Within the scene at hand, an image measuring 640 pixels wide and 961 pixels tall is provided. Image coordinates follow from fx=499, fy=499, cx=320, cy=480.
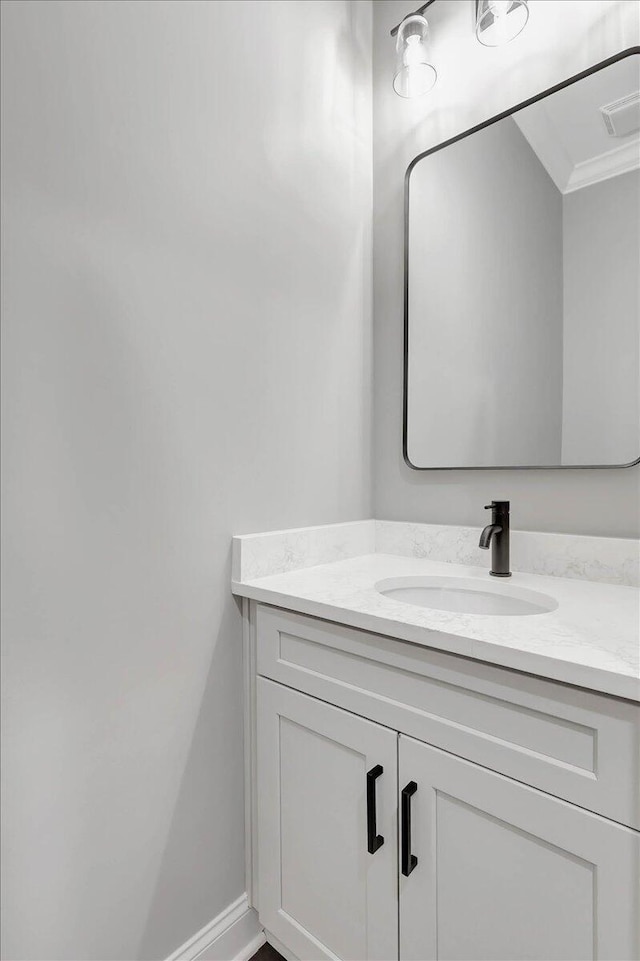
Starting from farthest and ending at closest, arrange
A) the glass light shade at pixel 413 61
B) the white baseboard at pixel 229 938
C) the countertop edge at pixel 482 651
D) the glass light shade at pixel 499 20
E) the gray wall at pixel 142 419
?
the glass light shade at pixel 413 61 < the glass light shade at pixel 499 20 < the white baseboard at pixel 229 938 < the gray wall at pixel 142 419 < the countertop edge at pixel 482 651

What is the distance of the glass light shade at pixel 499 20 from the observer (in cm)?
118

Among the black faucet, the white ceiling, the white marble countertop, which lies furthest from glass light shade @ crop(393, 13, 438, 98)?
the white marble countertop

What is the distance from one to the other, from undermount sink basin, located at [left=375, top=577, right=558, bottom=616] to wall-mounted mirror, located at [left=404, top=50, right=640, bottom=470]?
0.33 metres

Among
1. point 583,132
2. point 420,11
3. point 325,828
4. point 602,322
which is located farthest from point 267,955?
point 420,11

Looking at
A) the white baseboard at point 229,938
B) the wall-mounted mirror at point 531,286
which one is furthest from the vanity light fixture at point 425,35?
the white baseboard at point 229,938

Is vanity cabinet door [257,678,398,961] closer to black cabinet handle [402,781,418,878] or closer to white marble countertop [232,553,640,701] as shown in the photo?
black cabinet handle [402,781,418,878]

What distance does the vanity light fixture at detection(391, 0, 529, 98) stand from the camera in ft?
3.90

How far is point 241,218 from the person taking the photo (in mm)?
1170

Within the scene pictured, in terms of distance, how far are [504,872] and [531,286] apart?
1220 millimetres

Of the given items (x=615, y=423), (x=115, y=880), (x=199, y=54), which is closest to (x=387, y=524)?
(x=615, y=423)

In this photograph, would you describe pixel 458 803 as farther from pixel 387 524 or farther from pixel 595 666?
pixel 387 524

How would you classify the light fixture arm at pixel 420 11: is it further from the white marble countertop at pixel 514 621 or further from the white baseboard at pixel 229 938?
the white baseboard at pixel 229 938

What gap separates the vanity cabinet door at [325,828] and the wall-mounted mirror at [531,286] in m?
0.77

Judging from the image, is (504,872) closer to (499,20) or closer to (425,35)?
(499,20)
